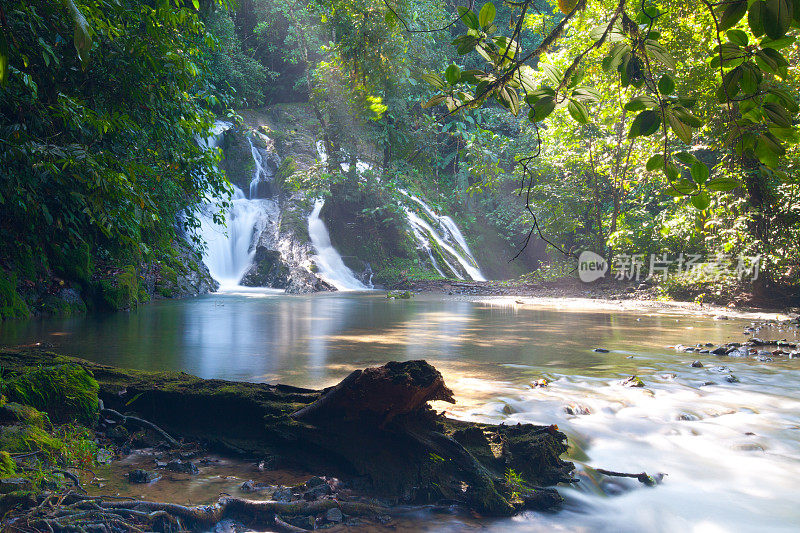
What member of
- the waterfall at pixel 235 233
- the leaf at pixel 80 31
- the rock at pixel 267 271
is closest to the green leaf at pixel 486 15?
the leaf at pixel 80 31

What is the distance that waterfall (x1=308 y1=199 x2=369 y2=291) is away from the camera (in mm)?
20875

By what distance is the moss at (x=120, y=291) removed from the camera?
1166cm

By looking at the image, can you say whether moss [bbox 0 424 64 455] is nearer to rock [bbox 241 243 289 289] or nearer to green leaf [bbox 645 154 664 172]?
green leaf [bbox 645 154 664 172]

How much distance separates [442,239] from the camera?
25750mm

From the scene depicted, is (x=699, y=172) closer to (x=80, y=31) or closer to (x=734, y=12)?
(x=734, y=12)

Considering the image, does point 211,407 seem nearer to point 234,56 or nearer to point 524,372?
point 524,372

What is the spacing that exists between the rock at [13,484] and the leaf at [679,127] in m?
2.75

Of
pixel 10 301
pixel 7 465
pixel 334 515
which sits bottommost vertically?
pixel 334 515

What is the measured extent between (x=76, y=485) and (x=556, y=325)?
884 cm

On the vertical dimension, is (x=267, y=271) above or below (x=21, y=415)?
above

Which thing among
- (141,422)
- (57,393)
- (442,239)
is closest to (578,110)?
(141,422)

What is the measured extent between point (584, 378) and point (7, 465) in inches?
187

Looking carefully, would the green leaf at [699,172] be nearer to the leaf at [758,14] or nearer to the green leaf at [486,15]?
the leaf at [758,14]

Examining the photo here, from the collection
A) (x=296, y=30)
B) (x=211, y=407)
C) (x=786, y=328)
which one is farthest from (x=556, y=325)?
(x=296, y=30)
